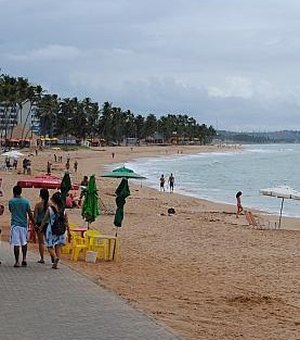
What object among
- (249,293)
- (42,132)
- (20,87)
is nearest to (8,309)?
(249,293)

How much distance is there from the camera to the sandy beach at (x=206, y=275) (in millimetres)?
8172

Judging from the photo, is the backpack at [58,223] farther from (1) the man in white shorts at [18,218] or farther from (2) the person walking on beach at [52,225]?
(1) the man in white shorts at [18,218]

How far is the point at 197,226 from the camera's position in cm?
2116

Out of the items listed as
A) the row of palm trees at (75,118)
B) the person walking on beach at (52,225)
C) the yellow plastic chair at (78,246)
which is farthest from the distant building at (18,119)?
the person walking on beach at (52,225)

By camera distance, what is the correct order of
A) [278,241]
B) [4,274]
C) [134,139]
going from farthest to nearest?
1. [134,139]
2. [278,241]
3. [4,274]

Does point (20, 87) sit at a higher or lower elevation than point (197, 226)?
higher

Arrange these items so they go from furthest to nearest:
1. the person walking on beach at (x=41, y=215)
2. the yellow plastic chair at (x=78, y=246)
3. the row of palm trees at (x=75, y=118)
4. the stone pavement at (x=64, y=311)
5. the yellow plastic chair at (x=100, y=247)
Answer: the row of palm trees at (x=75, y=118)
the yellow plastic chair at (x=100, y=247)
the yellow plastic chair at (x=78, y=246)
the person walking on beach at (x=41, y=215)
the stone pavement at (x=64, y=311)

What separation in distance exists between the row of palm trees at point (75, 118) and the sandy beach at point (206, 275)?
232ft

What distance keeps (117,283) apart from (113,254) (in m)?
2.74

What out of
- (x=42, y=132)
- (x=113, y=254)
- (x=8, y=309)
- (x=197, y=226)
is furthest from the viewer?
(x=42, y=132)

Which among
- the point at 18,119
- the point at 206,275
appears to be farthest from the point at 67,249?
the point at 18,119

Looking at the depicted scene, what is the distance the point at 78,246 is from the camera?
42.1ft

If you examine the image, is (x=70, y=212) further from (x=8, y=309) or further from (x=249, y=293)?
(x=8, y=309)

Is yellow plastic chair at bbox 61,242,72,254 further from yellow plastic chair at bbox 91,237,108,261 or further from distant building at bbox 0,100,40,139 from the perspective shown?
distant building at bbox 0,100,40,139
